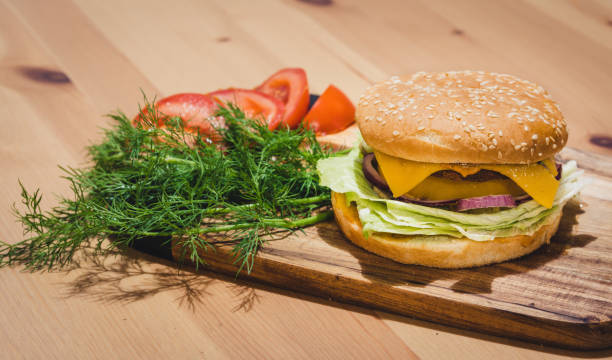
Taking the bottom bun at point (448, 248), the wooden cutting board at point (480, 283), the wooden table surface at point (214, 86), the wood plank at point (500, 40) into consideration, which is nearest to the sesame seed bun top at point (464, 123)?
the bottom bun at point (448, 248)

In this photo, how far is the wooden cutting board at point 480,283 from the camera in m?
2.28

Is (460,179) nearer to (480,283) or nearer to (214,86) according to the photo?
(480,283)

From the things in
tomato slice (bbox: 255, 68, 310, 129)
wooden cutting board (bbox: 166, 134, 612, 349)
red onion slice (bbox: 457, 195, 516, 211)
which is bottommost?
wooden cutting board (bbox: 166, 134, 612, 349)

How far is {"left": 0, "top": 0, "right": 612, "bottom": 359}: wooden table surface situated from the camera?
7.64 ft

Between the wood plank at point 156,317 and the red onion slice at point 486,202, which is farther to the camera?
the red onion slice at point 486,202

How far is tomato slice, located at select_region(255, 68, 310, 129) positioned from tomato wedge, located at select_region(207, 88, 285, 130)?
63 millimetres

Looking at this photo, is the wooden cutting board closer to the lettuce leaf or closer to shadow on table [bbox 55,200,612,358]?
shadow on table [bbox 55,200,612,358]

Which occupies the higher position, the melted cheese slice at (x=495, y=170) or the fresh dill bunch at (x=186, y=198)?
the fresh dill bunch at (x=186, y=198)

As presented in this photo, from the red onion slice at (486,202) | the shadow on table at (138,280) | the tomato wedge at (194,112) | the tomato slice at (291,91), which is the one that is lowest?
the red onion slice at (486,202)

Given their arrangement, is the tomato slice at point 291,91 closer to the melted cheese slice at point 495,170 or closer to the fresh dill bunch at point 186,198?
the fresh dill bunch at point 186,198

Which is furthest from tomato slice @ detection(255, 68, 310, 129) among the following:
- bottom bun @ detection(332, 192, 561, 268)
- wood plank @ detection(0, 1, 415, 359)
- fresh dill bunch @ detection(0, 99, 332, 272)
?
wood plank @ detection(0, 1, 415, 359)

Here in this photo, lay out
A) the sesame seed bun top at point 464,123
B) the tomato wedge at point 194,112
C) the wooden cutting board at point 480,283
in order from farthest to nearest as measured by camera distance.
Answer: the tomato wedge at point 194,112
the sesame seed bun top at point 464,123
the wooden cutting board at point 480,283

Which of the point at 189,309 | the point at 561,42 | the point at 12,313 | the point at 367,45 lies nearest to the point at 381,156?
the point at 189,309

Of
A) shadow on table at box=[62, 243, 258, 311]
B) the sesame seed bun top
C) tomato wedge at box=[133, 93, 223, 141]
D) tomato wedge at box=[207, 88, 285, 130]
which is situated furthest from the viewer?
tomato wedge at box=[207, 88, 285, 130]
